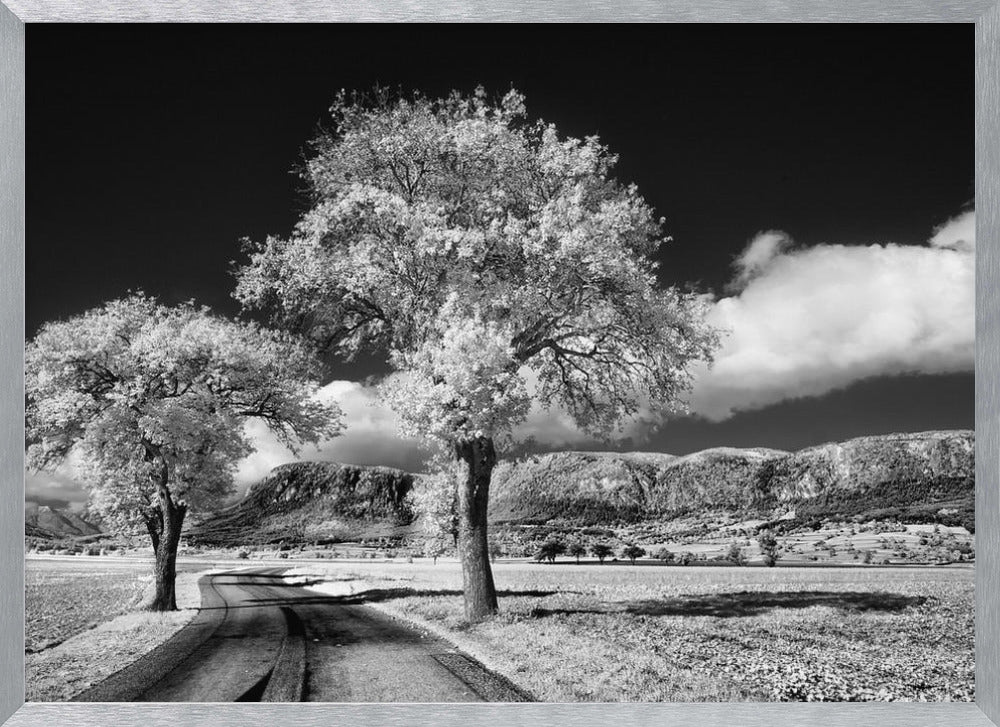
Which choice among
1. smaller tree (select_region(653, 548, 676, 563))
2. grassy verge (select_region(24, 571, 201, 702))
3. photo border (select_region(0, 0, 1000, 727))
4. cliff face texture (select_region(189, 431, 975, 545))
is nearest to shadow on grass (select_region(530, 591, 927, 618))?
smaller tree (select_region(653, 548, 676, 563))

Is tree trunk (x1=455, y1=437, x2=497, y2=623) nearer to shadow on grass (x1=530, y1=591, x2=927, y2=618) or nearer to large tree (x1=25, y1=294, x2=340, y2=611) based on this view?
shadow on grass (x1=530, y1=591, x2=927, y2=618)

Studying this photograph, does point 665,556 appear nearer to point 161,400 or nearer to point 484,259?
point 484,259

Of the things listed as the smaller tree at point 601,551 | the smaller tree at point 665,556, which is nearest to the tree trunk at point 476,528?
the smaller tree at point 601,551

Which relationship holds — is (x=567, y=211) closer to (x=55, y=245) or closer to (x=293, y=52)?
(x=293, y=52)

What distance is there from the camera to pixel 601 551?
24.4 feet

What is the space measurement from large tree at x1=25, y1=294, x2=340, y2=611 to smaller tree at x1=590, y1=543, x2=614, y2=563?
3.00 meters

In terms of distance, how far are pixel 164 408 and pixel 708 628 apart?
560 centimetres

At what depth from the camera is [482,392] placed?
6230 millimetres

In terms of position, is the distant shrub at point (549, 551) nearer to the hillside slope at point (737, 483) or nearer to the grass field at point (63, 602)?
the hillside slope at point (737, 483)

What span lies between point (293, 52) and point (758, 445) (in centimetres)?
565

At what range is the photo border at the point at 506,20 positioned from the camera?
5.50 m

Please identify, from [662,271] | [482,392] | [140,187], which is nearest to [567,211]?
[662,271]

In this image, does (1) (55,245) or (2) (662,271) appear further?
(2) (662,271)

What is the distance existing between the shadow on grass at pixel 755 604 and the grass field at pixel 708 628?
0.7 inches
